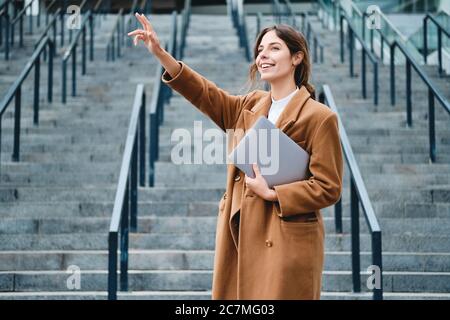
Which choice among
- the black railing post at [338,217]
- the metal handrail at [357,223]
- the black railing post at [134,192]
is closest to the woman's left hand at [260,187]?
the metal handrail at [357,223]

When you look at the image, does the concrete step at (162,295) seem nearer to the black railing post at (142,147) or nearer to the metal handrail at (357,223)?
the metal handrail at (357,223)

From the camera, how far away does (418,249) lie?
5098 mm

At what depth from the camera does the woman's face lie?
2471 millimetres

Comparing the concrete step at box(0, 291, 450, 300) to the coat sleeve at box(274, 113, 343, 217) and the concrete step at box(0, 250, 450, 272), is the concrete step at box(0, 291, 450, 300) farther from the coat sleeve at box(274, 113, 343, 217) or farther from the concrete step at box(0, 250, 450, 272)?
the coat sleeve at box(274, 113, 343, 217)

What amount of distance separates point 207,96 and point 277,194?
49cm

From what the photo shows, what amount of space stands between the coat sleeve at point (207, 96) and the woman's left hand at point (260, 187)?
369 mm

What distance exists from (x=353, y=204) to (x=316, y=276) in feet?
8.49

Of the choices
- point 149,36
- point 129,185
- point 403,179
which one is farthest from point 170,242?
point 149,36

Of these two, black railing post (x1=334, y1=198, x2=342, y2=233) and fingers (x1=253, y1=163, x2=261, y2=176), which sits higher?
fingers (x1=253, y1=163, x2=261, y2=176)

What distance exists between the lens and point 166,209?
18.5ft

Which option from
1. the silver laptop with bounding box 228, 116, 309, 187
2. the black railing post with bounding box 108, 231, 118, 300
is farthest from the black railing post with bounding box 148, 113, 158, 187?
the silver laptop with bounding box 228, 116, 309, 187
